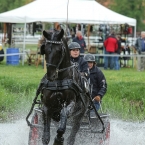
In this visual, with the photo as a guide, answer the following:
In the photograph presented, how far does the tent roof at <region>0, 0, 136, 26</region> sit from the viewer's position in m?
24.3

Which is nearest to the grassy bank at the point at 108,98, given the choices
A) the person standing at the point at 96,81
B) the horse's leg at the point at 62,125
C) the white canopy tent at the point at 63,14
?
the person standing at the point at 96,81

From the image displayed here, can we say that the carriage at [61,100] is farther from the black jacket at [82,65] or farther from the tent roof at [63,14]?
the tent roof at [63,14]

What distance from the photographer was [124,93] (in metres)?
15.7

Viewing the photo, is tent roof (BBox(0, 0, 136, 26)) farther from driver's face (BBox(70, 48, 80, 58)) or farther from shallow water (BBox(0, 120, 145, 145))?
driver's face (BBox(70, 48, 80, 58))

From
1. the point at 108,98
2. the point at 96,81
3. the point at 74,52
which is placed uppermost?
the point at 74,52

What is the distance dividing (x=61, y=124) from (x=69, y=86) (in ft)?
2.05

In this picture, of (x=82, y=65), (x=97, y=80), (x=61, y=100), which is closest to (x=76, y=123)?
(x=61, y=100)

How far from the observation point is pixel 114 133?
12.0 metres

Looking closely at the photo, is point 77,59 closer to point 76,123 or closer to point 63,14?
point 76,123

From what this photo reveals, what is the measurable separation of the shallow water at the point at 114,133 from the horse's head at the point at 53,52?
281 centimetres

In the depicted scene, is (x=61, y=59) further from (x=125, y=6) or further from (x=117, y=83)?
(x=125, y=6)

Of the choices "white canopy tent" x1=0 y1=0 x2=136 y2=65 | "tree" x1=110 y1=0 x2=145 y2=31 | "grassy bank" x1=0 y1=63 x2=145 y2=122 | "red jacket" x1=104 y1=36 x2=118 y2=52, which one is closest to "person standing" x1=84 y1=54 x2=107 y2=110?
"grassy bank" x1=0 y1=63 x2=145 y2=122

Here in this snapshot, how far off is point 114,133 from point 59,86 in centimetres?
386

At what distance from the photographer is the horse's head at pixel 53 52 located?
8.06 m
